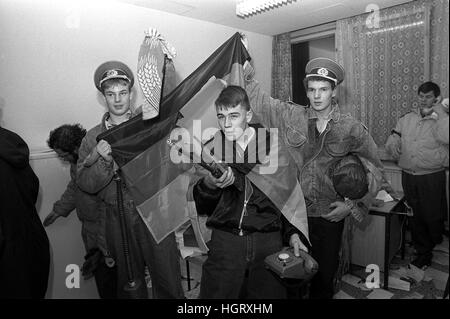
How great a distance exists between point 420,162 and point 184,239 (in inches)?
25.6

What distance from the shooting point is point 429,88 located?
685 mm

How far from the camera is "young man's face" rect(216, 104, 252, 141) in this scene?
0.78 meters

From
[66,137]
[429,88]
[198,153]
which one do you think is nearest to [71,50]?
[66,137]

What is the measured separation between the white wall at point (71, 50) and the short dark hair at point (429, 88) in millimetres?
368

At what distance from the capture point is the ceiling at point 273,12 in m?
0.75

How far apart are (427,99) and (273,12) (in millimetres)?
431

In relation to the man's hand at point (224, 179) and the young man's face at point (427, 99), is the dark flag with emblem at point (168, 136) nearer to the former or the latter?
the man's hand at point (224, 179)

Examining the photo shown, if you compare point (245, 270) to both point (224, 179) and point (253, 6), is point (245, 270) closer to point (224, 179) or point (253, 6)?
point (224, 179)

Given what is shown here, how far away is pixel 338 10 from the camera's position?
753 millimetres


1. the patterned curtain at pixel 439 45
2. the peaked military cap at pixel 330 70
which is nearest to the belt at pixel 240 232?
the peaked military cap at pixel 330 70

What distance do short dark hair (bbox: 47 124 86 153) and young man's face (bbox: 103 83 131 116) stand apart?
12cm

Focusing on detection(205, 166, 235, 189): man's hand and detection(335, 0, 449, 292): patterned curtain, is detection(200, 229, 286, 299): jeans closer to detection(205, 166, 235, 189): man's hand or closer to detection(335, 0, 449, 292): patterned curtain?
detection(205, 166, 235, 189): man's hand

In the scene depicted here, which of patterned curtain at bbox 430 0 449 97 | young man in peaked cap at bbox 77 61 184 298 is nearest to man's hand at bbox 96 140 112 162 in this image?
young man in peaked cap at bbox 77 61 184 298

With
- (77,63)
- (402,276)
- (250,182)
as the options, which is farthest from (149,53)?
(402,276)
